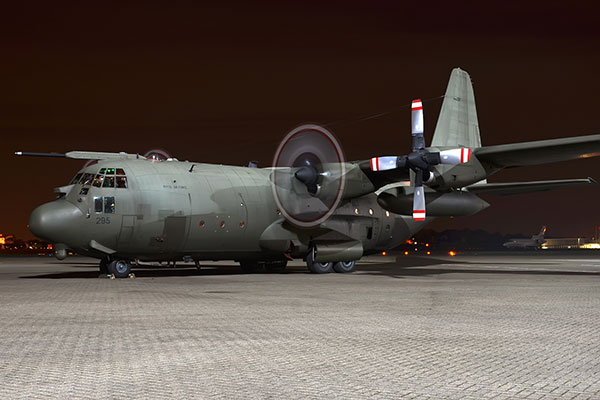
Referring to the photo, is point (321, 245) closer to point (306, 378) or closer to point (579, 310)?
point (579, 310)

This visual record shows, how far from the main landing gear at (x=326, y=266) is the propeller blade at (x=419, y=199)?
199 inches

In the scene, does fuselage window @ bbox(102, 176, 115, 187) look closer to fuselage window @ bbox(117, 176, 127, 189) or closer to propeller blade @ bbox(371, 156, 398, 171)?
fuselage window @ bbox(117, 176, 127, 189)

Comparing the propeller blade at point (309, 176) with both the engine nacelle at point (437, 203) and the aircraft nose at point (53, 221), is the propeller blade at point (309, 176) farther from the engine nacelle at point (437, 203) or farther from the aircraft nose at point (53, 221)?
the aircraft nose at point (53, 221)

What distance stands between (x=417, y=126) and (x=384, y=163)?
2137 mm

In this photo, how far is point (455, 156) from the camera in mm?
26062

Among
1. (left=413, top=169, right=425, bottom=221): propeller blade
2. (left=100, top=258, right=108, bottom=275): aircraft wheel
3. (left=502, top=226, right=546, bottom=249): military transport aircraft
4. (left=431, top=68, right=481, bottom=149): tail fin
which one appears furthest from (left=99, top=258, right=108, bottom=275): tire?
(left=502, top=226, right=546, bottom=249): military transport aircraft

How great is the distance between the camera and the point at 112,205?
24516 mm

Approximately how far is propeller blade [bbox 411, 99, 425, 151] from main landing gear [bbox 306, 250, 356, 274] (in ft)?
22.1

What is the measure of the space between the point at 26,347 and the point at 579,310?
36.9 ft

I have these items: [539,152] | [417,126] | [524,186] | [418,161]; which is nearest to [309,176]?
[418,161]

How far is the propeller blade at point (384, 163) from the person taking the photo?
27.4 meters

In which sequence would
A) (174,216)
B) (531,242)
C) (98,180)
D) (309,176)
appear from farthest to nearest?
(531,242)
(309,176)
(174,216)
(98,180)

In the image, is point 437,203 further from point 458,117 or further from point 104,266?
point 104,266

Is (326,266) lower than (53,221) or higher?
lower
